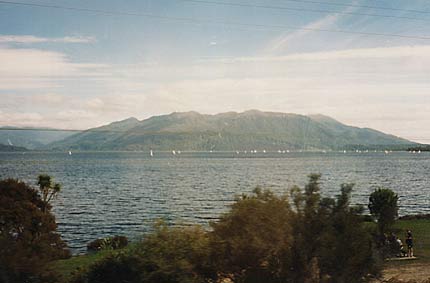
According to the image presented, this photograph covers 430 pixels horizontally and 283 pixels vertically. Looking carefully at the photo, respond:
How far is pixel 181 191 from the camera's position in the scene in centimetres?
8431

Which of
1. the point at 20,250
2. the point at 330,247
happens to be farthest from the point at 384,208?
the point at 20,250

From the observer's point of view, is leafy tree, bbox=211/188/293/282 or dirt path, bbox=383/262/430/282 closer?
leafy tree, bbox=211/188/293/282

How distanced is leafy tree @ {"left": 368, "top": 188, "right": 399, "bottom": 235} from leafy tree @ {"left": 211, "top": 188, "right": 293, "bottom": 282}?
1597 centimetres

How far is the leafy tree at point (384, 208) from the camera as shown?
1082 inches

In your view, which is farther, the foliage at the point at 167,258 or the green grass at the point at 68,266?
the green grass at the point at 68,266

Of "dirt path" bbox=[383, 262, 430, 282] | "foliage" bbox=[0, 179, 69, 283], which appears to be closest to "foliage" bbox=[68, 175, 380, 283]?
"foliage" bbox=[0, 179, 69, 283]

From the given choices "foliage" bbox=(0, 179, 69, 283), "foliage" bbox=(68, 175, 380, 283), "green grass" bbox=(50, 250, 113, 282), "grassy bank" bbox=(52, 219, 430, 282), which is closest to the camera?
"foliage" bbox=(0, 179, 69, 283)

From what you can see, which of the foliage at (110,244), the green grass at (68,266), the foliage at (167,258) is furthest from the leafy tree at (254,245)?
the foliage at (110,244)

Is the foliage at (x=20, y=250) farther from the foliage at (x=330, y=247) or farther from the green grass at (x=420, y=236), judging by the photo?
the green grass at (x=420, y=236)

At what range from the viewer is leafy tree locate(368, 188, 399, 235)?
2748cm

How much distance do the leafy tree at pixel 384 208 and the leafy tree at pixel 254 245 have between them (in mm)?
15968

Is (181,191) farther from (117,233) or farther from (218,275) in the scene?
(218,275)

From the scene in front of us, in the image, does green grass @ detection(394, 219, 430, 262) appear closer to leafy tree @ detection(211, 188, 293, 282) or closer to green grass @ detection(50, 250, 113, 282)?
leafy tree @ detection(211, 188, 293, 282)

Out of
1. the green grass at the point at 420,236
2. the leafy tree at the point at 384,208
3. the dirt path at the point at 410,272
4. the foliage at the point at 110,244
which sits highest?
the leafy tree at the point at 384,208
